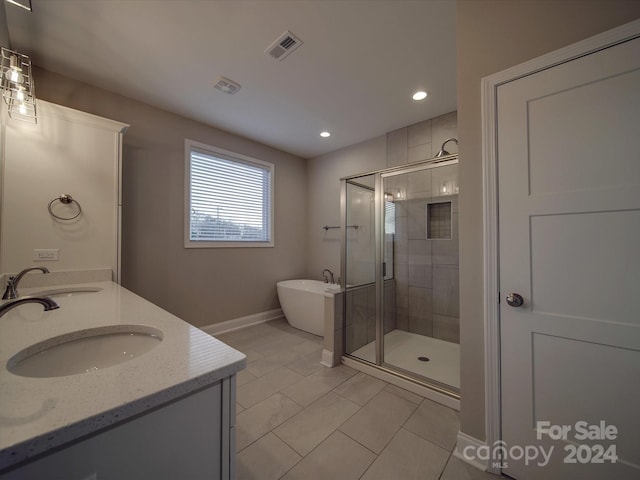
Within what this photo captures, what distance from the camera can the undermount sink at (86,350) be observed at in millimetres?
813

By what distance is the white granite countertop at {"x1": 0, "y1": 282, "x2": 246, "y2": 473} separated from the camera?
0.44 metres

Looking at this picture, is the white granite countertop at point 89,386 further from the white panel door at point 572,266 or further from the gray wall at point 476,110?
the white panel door at point 572,266

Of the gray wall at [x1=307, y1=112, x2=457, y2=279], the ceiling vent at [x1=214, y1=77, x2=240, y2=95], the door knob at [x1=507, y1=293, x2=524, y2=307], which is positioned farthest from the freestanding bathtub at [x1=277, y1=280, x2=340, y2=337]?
the ceiling vent at [x1=214, y1=77, x2=240, y2=95]

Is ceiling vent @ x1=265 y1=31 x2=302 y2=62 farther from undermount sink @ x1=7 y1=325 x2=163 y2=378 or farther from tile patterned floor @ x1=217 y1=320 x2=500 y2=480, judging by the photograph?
tile patterned floor @ x1=217 y1=320 x2=500 y2=480

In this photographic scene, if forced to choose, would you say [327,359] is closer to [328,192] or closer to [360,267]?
[360,267]

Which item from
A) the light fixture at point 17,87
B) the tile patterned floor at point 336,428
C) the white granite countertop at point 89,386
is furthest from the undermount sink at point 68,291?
the tile patterned floor at point 336,428

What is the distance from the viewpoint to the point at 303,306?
10.8ft

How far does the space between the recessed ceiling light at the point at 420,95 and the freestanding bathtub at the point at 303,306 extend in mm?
2238

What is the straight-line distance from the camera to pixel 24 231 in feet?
5.68

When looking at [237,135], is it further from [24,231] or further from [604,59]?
[604,59]

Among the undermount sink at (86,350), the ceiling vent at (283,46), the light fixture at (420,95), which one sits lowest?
the undermount sink at (86,350)

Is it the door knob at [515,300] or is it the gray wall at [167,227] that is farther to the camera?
the gray wall at [167,227]

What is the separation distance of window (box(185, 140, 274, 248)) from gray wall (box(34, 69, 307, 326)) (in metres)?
0.10

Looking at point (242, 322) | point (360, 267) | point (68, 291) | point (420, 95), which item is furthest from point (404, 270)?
point (68, 291)
